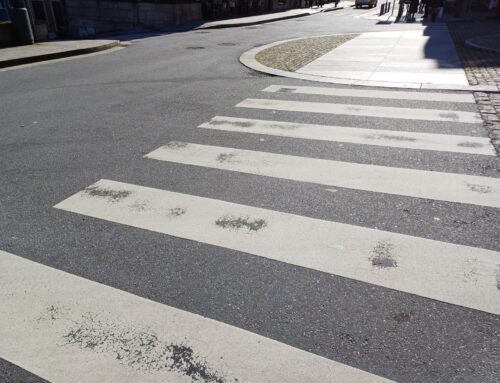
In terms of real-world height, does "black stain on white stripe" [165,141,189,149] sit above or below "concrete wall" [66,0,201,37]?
below

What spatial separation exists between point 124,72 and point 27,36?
783 cm

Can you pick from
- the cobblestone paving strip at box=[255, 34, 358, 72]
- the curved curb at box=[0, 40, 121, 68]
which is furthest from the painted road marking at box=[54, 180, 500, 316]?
the curved curb at box=[0, 40, 121, 68]

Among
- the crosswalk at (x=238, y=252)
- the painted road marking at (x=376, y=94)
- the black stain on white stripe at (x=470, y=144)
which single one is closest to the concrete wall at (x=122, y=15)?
the painted road marking at (x=376, y=94)

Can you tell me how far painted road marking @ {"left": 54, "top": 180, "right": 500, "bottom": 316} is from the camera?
10.2 ft

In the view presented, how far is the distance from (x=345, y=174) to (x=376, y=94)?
14.2ft

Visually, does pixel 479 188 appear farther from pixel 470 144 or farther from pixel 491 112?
pixel 491 112

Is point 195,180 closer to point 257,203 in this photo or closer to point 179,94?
point 257,203

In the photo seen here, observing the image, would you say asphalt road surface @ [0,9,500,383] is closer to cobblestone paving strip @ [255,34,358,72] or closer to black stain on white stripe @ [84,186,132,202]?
black stain on white stripe @ [84,186,132,202]

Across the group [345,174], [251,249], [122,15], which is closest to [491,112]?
[345,174]

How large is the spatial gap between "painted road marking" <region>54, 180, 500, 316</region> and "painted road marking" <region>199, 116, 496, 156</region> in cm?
243

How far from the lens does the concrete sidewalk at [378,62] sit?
9500 millimetres

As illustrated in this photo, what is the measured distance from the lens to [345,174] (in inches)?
195

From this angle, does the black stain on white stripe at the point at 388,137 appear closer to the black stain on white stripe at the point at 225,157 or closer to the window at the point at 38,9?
the black stain on white stripe at the point at 225,157

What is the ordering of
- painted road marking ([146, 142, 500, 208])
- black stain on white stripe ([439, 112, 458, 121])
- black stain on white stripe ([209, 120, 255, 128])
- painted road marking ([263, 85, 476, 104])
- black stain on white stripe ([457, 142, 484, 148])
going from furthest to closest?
painted road marking ([263, 85, 476, 104]) < black stain on white stripe ([439, 112, 458, 121]) < black stain on white stripe ([209, 120, 255, 128]) < black stain on white stripe ([457, 142, 484, 148]) < painted road marking ([146, 142, 500, 208])
